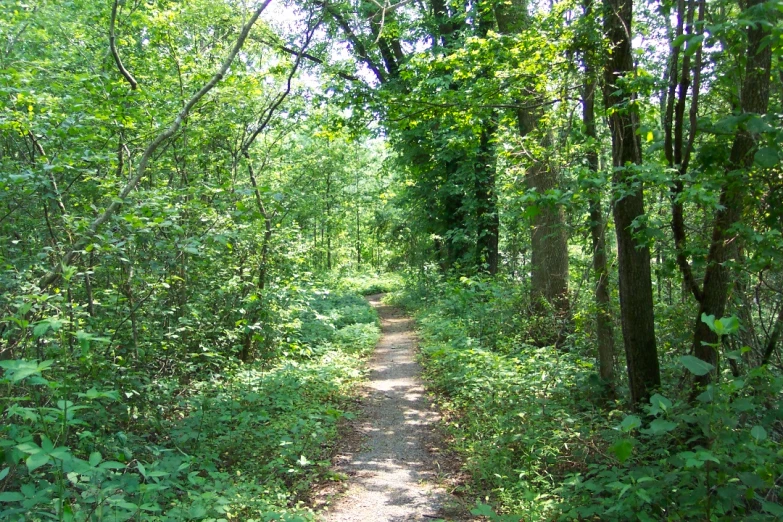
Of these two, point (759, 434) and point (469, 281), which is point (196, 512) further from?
point (469, 281)

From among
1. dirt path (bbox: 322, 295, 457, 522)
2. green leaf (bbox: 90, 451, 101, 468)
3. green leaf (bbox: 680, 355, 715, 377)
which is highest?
green leaf (bbox: 680, 355, 715, 377)

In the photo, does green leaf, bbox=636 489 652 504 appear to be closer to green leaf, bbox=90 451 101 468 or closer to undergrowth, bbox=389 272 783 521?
undergrowth, bbox=389 272 783 521

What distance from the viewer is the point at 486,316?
1057cm

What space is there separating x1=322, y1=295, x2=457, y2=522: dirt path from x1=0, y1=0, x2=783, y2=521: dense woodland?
0.33 m

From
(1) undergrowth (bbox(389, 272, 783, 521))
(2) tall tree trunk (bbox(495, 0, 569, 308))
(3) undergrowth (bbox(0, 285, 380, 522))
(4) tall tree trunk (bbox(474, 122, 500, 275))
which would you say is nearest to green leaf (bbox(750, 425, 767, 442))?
(1) undergrowth (bbox(389, 272, 783, 521))

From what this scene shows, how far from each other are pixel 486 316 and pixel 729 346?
600 cm

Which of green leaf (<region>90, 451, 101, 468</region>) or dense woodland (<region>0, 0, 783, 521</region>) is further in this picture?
dense woodland (<region>0, 0, 783, 521</region>)

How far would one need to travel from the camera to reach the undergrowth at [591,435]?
2891mm

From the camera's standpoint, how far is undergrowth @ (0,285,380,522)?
111 inches

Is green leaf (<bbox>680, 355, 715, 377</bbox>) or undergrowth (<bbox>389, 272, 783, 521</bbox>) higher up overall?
green leaf (<bbox>680, 355, 715, 377</bbox>)

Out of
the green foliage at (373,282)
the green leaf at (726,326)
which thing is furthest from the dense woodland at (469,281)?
the green foliage at (373,282)

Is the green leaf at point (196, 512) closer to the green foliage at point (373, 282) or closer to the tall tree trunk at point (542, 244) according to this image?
the tall tree trunk at point (542, 244)

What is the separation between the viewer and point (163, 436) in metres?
5.84

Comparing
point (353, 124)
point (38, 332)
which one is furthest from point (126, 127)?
point (38, 332)
